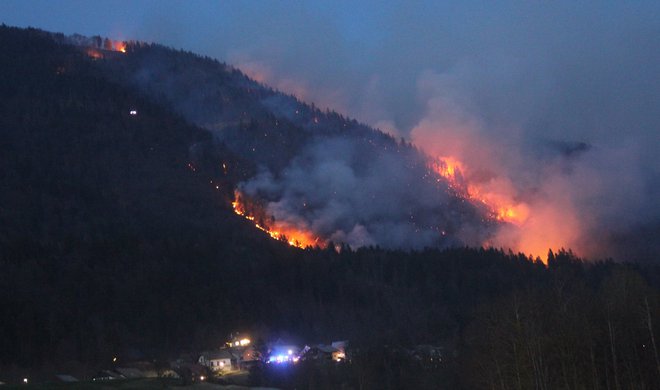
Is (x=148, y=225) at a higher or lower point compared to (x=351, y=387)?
higher

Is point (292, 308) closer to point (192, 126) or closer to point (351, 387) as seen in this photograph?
point (351, 387)

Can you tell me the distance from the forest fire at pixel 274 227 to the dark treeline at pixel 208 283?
5.80 meters

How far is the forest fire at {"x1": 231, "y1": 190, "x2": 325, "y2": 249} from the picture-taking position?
160200 mm

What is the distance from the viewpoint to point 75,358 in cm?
8375

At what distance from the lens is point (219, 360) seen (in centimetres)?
9144

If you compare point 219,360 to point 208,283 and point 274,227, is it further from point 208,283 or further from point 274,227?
point 274,227

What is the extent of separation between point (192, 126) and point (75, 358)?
376 ft

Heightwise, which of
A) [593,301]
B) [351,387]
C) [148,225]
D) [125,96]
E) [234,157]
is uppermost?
[125,96]

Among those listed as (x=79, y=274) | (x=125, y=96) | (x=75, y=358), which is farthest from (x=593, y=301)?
(x=125, y=96)

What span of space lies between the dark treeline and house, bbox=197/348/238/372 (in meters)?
5.39

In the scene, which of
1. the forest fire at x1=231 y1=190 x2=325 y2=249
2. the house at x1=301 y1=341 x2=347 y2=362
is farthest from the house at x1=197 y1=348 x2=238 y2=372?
the forest fire at x1=231 y1=190 x2=325 y2=249

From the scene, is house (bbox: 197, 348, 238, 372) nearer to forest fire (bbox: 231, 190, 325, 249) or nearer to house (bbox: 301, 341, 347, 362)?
house (bbox: 301, 341, 347, 362)

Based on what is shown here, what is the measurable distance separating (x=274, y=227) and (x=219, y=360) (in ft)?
248

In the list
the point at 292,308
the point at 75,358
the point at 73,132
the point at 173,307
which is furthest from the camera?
the point at 73,132
